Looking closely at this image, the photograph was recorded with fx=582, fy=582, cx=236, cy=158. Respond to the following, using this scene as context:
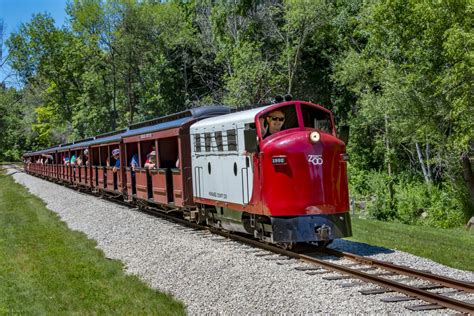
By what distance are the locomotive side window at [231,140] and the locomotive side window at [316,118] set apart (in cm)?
154

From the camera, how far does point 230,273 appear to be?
9.64 m

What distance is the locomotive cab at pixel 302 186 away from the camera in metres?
10.7

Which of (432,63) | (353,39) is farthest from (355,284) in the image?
(353,39)

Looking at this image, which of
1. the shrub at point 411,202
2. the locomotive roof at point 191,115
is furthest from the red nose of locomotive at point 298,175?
the shrub at point 411,202

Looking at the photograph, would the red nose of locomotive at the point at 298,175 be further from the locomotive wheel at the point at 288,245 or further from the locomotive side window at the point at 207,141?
the locomotive side window at the point at 207,141

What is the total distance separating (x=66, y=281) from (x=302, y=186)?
15.1ft

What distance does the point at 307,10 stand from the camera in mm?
34344

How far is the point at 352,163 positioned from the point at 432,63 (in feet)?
49.8

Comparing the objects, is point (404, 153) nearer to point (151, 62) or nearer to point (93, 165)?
point (93, 165)

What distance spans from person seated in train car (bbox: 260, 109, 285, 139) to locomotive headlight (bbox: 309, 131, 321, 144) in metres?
0.85

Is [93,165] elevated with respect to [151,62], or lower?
lower

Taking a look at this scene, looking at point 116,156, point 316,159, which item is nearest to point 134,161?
point 116,156

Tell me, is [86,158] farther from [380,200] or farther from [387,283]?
[387,283]

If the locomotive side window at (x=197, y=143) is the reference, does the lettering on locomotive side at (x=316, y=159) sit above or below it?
below
